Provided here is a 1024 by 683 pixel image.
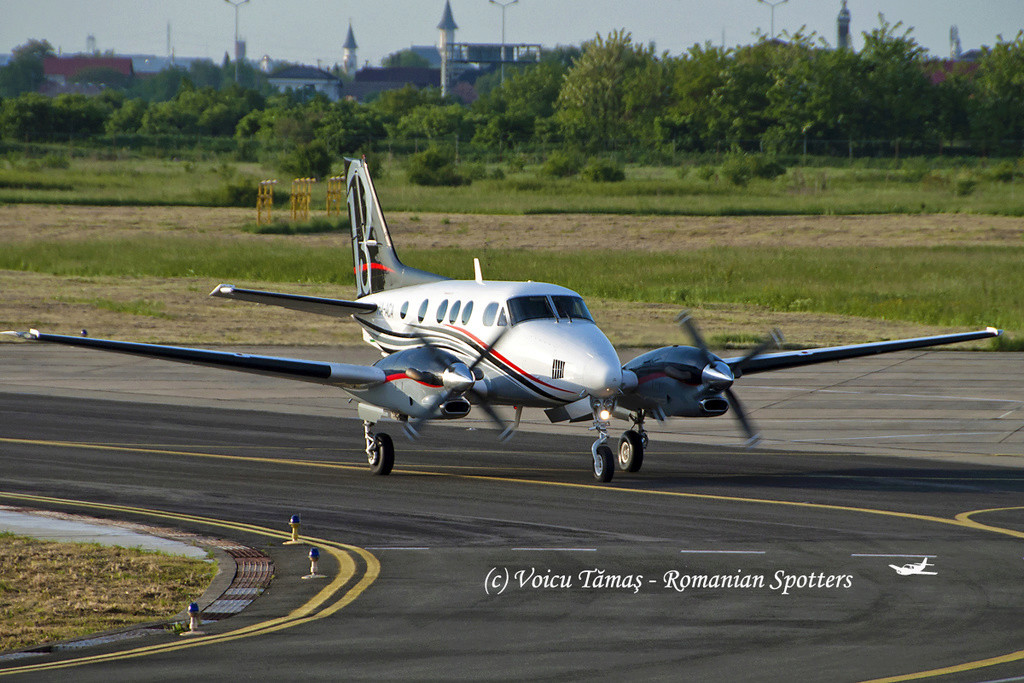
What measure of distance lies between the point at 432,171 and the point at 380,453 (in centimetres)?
7636

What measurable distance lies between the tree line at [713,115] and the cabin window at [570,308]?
3469 inches

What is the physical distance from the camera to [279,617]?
44.4ft

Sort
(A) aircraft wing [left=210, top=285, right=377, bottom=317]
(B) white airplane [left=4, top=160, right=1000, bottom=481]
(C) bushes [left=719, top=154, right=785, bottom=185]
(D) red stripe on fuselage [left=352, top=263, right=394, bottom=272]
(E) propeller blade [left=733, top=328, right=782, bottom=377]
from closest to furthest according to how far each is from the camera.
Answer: (B) white airplane [left=4, top=160, right=1000, bottom=481], (E) propeller blade [left=733, top=328, right=782, bottom=377], (A) aircraft wing [left=210, top=285, right=377, bottom=317], (D) red stripe on fuselage [left=352, top=263, right=394, bottom=272], (C) bushes [left=719, top=154, right=785, bottom=185]

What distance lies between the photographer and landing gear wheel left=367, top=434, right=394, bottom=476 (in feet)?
75.2

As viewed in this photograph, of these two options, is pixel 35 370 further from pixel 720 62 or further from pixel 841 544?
pixel 720 62

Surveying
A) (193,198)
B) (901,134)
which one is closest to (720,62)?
(901,134)

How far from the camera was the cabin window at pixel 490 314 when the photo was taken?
73.2ft

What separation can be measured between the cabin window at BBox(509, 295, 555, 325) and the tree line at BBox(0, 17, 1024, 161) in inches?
3473

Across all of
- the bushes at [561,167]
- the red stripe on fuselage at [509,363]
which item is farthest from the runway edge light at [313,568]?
the bushes at [561,167]

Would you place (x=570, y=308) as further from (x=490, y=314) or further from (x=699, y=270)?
(x=699, y=270)

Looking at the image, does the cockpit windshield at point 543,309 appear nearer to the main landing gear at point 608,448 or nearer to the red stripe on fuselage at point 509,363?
the red stripe on fuselage at point 509,363

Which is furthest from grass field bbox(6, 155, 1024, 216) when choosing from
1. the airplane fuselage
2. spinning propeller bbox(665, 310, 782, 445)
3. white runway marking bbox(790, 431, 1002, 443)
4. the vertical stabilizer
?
spinning propeller bbox(665, 310, 782, 445)

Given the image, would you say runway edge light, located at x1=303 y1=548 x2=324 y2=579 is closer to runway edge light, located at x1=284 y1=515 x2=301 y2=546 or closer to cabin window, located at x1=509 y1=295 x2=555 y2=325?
runway edge light, located at x1=284 y1=515 x2=301 y2=546

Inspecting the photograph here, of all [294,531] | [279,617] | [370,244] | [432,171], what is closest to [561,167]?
[432,171]
